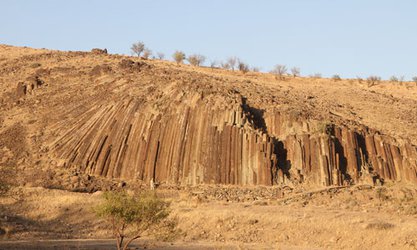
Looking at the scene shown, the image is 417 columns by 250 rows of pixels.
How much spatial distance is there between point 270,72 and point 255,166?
101 feet

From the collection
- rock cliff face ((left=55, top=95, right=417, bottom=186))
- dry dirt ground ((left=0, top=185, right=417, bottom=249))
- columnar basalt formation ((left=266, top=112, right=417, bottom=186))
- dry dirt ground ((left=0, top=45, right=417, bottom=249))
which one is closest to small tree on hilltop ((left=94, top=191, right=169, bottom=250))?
dry dirt ground ((left=0, top=185, right=417, bottom=249))

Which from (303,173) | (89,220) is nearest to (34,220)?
(89,220)

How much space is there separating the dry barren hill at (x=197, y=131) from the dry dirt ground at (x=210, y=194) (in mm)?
199

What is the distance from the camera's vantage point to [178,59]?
72.7 meters

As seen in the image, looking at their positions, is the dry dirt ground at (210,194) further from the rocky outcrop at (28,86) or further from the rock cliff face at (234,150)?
the rock cliff face at (234,150)

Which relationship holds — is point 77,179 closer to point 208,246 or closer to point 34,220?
point 34,220

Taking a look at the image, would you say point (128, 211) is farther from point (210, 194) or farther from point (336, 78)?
point (336, 78)

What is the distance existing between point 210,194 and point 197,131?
5106 millimetres

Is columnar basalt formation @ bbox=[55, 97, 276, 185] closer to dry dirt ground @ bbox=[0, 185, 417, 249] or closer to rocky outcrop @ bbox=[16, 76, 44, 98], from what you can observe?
dry dirt ground @ bbox=[0, 185, 417, 249]

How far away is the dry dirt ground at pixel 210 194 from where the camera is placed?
2792 cm

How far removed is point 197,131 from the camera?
125 ft

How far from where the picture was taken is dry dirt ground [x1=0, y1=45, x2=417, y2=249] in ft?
91.6

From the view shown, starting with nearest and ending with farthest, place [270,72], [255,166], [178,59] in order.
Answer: [255,166] < [270,72] < [178,59]

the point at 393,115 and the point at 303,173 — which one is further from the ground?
the point at 393,115
